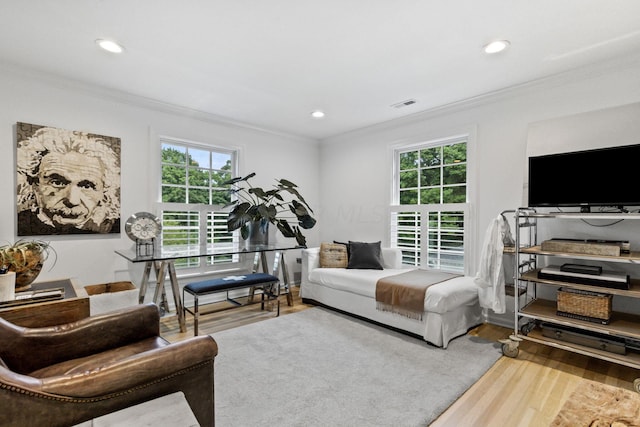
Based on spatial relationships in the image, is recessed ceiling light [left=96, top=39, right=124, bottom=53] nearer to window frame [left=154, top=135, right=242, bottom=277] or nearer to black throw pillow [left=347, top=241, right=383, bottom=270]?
window frame [left=154, top=135, right=242, bottom=277]

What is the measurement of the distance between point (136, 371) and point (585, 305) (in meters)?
→ 3.01

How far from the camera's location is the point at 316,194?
543 cm

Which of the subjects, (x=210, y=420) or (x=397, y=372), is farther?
(x=397, y=372)

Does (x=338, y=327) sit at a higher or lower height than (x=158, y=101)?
lower

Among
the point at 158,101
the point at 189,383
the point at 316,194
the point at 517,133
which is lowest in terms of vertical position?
the point at 189,383

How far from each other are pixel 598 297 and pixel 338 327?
2.20 metres

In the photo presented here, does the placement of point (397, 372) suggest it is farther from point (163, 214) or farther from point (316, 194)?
point (316, 194)

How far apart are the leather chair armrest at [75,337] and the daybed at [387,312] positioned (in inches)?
83.9

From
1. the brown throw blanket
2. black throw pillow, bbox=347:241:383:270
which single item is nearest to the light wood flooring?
the brown throw blanket

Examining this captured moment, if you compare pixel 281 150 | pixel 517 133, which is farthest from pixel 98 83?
pixel 517 133

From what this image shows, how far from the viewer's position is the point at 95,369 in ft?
3.84

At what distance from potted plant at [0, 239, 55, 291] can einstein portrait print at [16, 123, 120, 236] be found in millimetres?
1264

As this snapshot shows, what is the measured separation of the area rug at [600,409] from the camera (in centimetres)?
117

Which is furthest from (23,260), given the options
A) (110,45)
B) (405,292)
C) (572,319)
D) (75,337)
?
(572,319)
